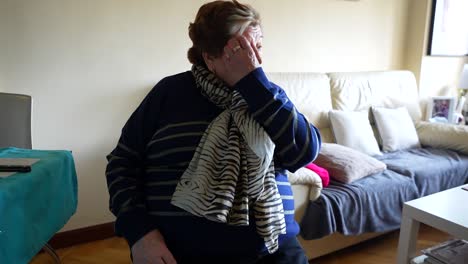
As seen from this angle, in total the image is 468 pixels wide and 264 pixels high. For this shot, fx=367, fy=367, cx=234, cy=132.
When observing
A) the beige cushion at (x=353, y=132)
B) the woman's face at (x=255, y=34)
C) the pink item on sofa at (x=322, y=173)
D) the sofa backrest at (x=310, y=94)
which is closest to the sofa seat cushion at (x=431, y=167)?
the beige cushion at (x=353, y=132)

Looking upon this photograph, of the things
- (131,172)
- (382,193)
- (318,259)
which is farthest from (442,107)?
(131,172)

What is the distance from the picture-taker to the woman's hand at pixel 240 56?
827mm

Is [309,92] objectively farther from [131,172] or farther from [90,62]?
[131,172]

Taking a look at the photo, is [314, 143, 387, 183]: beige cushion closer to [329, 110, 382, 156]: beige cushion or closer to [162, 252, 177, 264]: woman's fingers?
[329, 110, 382, 156]: beige cushion

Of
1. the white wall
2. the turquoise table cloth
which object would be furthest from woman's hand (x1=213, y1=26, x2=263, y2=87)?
the white wall

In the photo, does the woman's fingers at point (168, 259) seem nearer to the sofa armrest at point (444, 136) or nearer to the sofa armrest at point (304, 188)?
the sofa armrest at point (304, 188)

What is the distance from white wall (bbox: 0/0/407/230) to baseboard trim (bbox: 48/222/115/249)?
0.04 m

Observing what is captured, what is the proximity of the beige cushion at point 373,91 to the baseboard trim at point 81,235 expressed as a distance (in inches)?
64.3

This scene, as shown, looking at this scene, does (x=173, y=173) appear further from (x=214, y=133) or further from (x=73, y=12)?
(x=73, y=12)

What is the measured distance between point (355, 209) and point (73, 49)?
5.26ft

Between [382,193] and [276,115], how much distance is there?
4.11 ft

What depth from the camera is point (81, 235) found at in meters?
2.04

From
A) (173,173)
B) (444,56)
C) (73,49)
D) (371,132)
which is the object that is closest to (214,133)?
(173,173)

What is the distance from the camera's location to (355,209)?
1.72m
